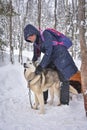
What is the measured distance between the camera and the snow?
577cm

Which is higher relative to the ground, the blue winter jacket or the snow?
the blue winter jacket

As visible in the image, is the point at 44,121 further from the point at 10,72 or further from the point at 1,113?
the point at 10,72

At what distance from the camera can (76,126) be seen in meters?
5.73

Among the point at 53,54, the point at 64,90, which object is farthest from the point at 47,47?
the point at 64,90

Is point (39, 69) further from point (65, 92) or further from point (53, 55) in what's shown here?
point (65, 92)

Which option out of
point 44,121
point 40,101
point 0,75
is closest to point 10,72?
point 0,75

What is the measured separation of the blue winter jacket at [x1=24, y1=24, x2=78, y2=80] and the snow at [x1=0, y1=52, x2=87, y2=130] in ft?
2.87

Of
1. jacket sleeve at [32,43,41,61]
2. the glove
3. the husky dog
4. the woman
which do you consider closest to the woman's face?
the woman

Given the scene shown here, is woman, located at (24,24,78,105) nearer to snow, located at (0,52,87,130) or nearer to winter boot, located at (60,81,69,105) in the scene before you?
winter boot, located at (60,81,69,105)

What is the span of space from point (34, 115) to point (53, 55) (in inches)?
60.3

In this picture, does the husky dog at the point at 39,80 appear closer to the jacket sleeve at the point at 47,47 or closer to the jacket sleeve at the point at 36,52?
the jacket sleeve at the point at 47,47

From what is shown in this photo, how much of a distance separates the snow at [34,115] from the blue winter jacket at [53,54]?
Result: 0.87 meters

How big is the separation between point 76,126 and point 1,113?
185 cm

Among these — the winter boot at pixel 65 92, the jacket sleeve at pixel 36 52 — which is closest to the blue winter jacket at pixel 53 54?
the jacket sleeve at pixel 36 52
